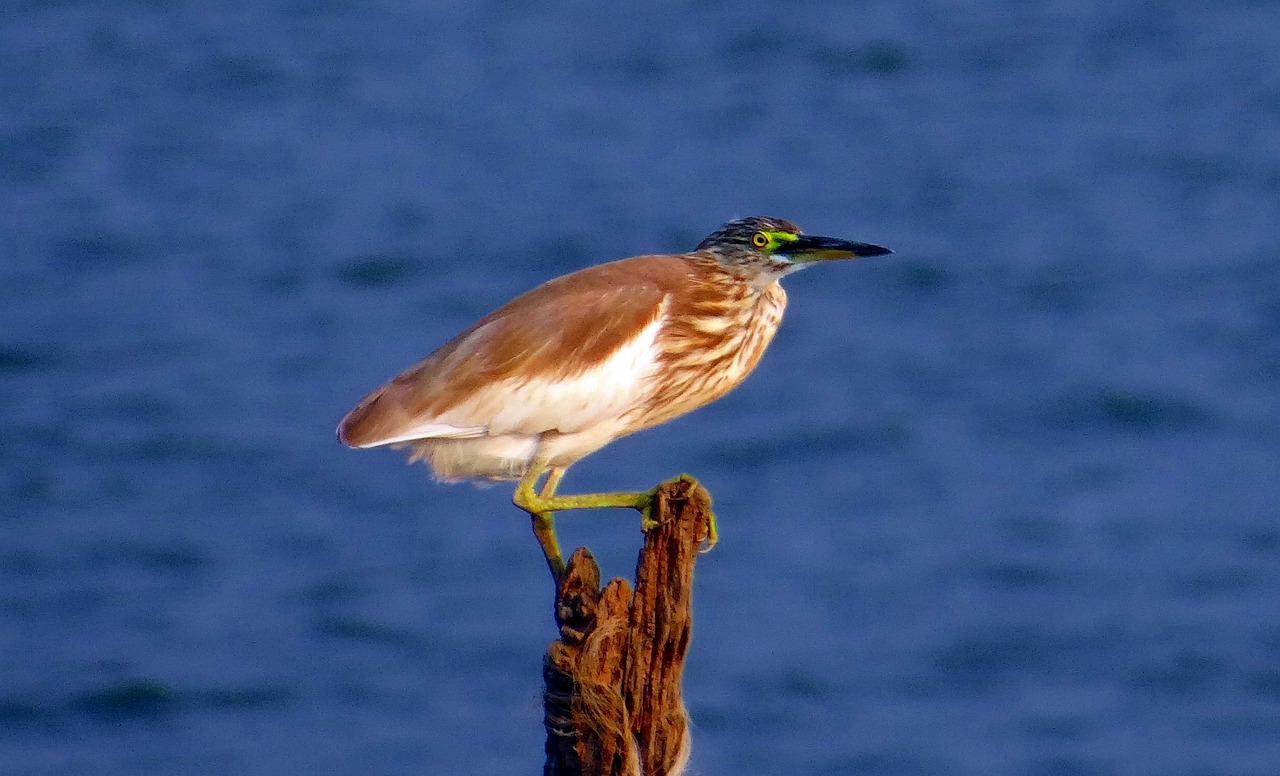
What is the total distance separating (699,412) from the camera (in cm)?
2067

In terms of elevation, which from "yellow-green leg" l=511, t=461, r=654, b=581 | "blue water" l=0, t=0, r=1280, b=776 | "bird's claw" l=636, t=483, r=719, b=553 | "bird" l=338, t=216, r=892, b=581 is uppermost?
"blue water" l=0, t=0, r=1280, b=776

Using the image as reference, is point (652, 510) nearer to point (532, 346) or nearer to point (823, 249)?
point (532, 346)

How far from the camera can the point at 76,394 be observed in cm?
2227

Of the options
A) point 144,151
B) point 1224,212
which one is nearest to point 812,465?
point 1224,212

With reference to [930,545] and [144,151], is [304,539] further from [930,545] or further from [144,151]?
[144,151]

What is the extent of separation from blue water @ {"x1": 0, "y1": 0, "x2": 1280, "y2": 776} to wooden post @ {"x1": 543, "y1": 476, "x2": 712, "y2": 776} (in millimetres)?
8964

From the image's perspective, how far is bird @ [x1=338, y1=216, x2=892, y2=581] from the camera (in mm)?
8000

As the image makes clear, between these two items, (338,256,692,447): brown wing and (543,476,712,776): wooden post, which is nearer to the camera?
(543,476,712,776): wooden post

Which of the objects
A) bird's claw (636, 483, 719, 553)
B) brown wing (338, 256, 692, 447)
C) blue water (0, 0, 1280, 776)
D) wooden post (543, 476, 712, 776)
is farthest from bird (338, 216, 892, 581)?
blue water (0, 0, 1280, 776)

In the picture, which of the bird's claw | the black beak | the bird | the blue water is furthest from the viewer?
the blue water

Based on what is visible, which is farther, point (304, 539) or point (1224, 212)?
point (1224, 212)

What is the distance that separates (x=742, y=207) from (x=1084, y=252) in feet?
11.7

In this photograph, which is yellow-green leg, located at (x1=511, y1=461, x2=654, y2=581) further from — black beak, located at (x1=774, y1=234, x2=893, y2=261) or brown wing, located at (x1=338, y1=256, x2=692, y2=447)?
black beak, located at (x1=774, y1=234, x2=893, y2=261)

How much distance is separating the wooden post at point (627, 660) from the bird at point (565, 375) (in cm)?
96
